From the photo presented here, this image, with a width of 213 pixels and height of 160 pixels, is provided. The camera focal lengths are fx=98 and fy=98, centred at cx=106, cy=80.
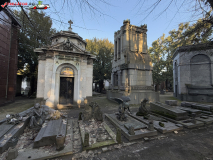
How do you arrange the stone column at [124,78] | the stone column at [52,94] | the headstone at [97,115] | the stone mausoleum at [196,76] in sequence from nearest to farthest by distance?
the headstone at [97,115] < the stone column at [52,94] < the stone column at [124,78] < the stone mausoleum at [196,76]

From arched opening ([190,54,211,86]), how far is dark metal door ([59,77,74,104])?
61.0 feet

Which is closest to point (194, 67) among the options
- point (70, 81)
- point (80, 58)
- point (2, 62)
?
point (80, 58)

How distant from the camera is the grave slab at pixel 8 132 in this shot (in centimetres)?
377

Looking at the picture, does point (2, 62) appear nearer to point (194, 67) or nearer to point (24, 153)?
point (24, 153)

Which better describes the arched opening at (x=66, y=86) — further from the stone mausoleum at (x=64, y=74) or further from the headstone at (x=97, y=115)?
the headstone at (x=97, y=115)

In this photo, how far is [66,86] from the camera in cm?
1119

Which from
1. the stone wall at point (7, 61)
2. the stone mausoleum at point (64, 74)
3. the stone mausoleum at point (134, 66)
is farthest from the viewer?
the stone mausoleum at point (134, 66)

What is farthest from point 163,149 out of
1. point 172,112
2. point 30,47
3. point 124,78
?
point 30,47

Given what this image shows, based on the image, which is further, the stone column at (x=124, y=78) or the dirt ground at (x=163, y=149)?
the stone column at (x=124, y=78)

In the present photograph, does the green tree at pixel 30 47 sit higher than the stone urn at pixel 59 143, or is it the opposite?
the green tree at pixel 30 47

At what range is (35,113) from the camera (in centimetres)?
572

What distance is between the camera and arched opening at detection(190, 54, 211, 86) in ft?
49.5

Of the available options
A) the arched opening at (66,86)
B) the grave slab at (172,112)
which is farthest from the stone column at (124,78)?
the arched opening at (66,86)

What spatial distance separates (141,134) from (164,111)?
431cm
